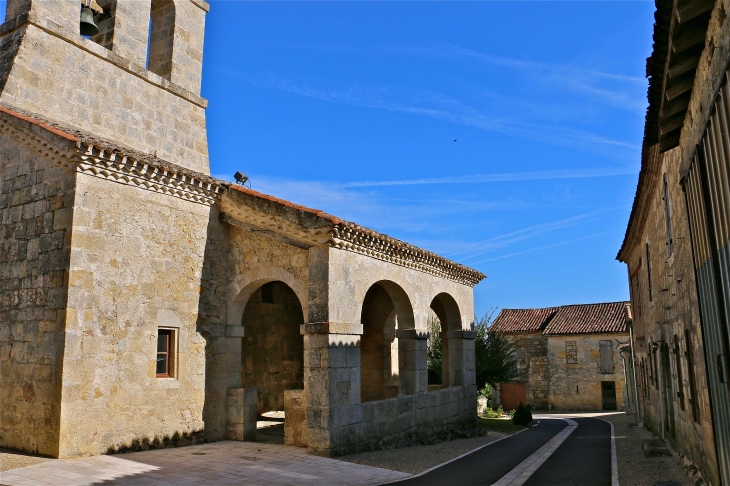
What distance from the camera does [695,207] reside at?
20.5 feet

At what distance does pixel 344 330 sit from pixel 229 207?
3.42m

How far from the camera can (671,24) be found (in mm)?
5000

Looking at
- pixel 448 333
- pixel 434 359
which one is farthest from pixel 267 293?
pixel 434 359

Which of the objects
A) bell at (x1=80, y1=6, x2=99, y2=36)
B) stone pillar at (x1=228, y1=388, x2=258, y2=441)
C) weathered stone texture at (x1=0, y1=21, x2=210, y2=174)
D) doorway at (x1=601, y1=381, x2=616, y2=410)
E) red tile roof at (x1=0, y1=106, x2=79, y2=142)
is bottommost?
doorway at (x1=601, y1=381, x2=616, y2=410)

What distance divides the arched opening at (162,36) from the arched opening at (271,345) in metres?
5.53

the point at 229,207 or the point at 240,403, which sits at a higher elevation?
the point at 229,207

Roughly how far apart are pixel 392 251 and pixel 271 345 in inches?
162

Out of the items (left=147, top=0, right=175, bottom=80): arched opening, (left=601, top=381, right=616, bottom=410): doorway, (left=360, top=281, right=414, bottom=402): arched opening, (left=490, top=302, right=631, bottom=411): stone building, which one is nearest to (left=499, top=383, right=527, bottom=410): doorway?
(left=490, top=302, right=631, bottom=411): stone building

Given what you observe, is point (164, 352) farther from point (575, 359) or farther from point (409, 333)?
point (575, 359)

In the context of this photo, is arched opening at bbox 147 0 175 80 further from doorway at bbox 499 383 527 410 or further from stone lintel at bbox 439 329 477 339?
doorway at bbox 499 383 527 410

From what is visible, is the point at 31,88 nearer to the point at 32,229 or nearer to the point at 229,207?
the point at 32,229

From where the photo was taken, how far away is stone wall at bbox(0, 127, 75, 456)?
8836mm

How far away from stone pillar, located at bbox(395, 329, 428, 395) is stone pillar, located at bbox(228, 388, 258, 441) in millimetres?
3760

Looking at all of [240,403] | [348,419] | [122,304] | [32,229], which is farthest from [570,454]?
[32,229]
